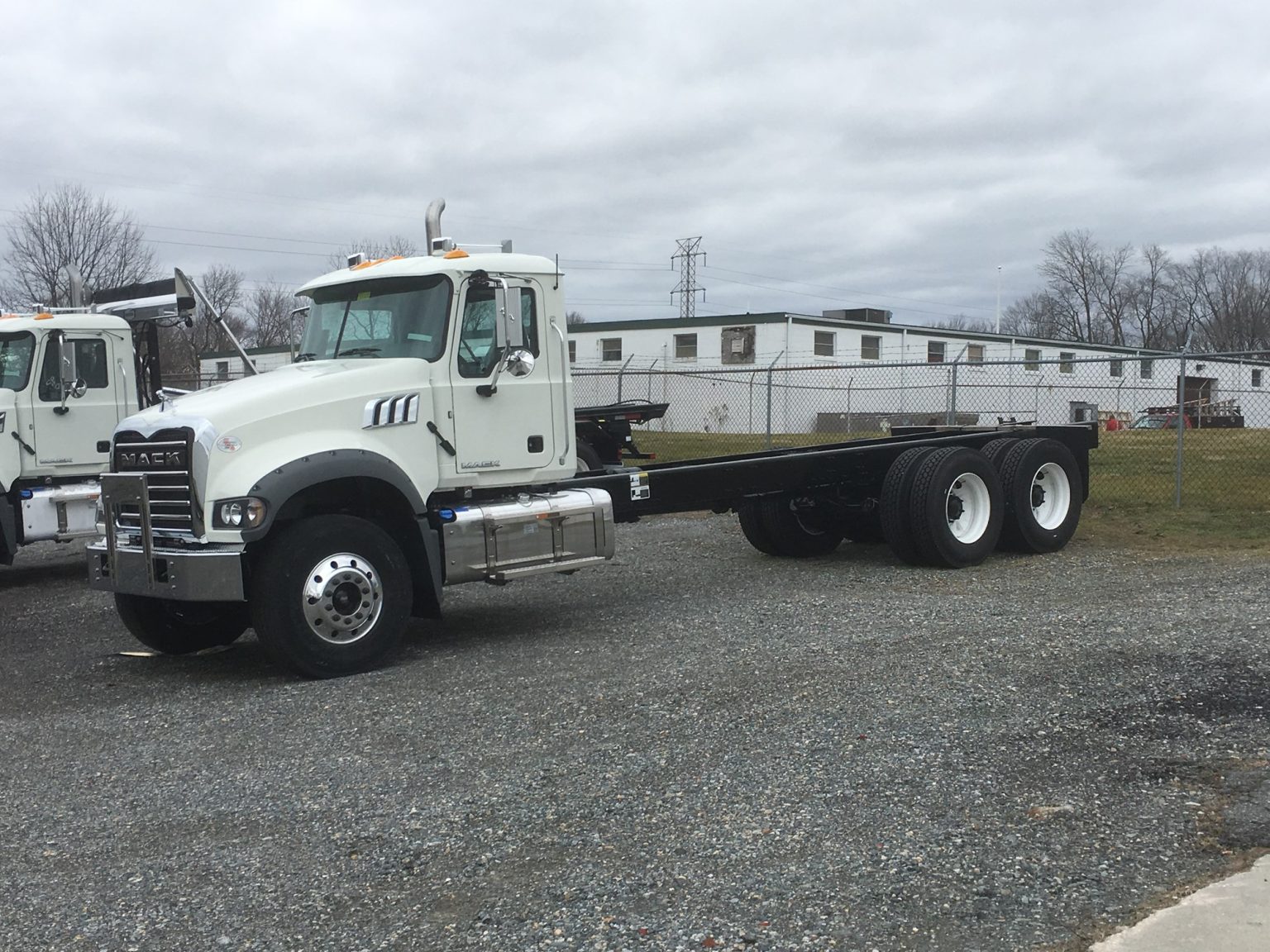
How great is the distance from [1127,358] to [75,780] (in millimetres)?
14135

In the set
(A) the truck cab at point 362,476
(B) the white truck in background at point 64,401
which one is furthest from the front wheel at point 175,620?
(B) the white truck in background at point 64,401

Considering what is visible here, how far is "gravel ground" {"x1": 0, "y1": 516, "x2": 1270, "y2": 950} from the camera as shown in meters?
3.91

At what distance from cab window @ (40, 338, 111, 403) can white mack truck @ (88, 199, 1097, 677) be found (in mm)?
4329

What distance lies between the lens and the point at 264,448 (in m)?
7.12

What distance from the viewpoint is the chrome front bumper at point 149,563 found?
690 centimetres

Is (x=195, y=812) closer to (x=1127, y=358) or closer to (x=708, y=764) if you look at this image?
(x=708, y=764)

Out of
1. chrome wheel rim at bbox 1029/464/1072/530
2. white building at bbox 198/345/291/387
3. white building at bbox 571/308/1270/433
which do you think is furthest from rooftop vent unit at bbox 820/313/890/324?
chrome wheel rim at bbox 1029/464/1072/530

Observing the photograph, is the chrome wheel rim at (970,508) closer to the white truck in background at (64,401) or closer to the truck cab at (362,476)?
the truck cab at (362,476)

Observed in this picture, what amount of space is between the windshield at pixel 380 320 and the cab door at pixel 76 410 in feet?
14.1

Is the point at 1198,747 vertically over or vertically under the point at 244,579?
under

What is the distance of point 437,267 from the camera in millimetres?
7961

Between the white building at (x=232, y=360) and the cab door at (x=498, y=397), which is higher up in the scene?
the white building at (x=232, y=360)

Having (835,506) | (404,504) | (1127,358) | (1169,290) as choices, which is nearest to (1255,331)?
(1169,290)

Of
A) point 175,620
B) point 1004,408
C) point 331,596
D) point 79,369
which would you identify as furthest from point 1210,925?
point 1004,408
